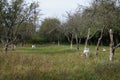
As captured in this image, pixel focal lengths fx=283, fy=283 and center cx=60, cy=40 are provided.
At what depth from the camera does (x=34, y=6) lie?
2955cm

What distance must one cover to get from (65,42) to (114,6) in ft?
244

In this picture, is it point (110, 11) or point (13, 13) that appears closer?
point (110, 11)

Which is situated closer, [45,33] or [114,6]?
[114,6]

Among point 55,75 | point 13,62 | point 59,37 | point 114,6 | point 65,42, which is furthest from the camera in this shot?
point 65,42

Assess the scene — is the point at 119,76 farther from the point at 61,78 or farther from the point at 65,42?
the point at 65,42

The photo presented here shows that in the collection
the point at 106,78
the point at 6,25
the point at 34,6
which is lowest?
the point at 106,78

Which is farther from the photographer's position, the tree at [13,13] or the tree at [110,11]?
the tree at [13,13]

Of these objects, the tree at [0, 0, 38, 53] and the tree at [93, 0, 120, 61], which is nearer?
the tree at [93, 0, 120, 61]

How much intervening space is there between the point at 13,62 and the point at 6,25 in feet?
54.9

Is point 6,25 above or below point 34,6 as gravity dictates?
below

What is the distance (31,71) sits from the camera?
10836 mm

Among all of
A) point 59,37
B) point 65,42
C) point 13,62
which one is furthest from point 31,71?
point 65,42

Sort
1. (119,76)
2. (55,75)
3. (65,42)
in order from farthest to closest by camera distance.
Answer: (65,42)
(119,76)
(55,75)

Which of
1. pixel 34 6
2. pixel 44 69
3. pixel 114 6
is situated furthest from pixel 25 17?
pixel 44 69
